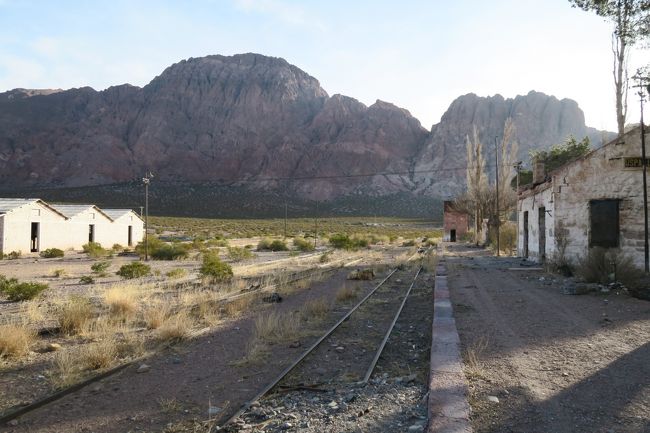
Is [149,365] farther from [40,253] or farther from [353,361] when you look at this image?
[40,253]

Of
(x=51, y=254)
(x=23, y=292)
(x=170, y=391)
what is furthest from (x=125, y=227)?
(x=170, y=391)

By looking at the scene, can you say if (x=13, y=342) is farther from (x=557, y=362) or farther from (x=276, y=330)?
(x=557, y=362)

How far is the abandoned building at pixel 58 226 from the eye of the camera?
34.5 meters

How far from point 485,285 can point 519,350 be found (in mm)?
9432

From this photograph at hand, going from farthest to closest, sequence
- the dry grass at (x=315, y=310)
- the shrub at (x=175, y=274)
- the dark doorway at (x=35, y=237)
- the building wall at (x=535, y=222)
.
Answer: the dark doorway at (x=35, y=237), the shrub at (x=175, y=274), the building wall at (x=535, y=222), the dry grass at (x=315, y=310)

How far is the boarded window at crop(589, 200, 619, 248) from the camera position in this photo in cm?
1703

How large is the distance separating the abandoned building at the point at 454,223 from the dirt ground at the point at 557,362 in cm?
4714

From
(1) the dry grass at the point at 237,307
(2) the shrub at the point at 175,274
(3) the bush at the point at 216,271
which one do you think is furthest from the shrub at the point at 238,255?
(1) the dry grass at the point at 237,307

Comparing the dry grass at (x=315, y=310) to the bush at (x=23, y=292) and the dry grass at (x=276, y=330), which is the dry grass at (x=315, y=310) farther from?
the bush at (x=23, y=292)

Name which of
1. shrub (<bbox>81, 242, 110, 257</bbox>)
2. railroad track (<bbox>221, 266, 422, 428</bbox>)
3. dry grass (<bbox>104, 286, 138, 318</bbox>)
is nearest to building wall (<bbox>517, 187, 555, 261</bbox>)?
railroad track (<bbox>221, 266, 422, 428</bbox>)

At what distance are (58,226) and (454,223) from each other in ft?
142

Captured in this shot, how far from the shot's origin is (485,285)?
662 inches

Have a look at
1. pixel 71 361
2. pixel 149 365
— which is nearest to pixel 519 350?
pixel 149 365

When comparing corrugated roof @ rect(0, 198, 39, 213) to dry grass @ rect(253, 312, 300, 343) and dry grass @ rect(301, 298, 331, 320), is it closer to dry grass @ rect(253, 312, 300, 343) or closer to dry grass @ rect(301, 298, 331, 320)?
dry grass @ rect(301, 298, 331, 320)
